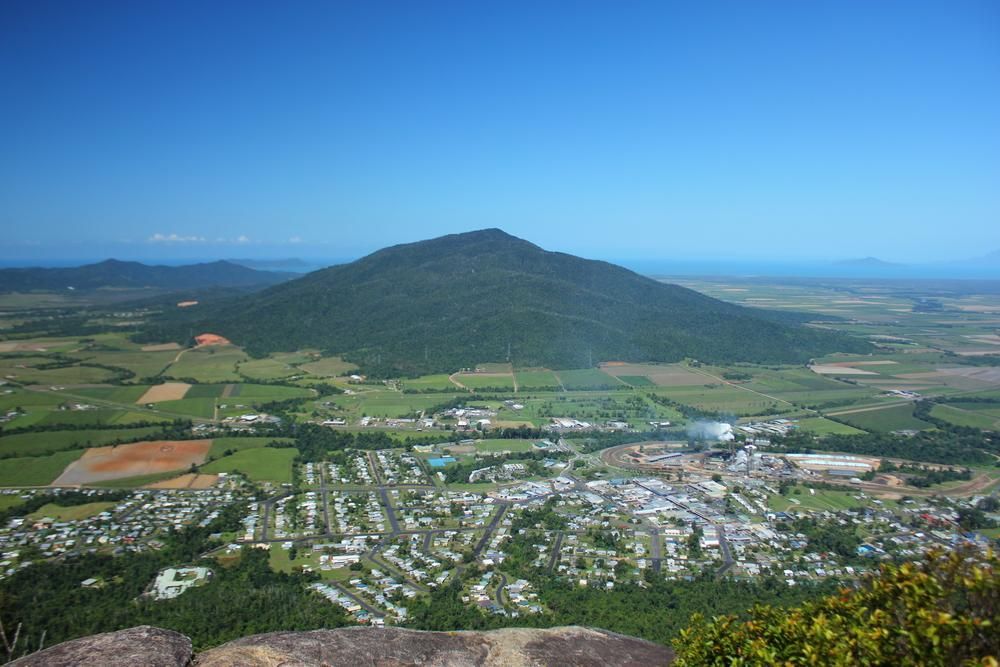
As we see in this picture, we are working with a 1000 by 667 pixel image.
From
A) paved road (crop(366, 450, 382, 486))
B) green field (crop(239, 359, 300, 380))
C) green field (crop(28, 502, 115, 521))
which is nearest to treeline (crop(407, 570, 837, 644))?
paved road (crop(366, 450, 382, 486))

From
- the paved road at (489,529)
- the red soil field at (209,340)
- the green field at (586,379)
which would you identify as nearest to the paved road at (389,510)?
the paved road at (489,529)

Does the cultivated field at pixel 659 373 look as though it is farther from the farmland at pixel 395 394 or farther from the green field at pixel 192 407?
the green field at pixel 192 407

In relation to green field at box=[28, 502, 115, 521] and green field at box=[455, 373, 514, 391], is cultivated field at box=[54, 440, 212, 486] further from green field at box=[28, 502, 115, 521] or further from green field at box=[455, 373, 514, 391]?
green field at box=[455, 373, 514, 391]

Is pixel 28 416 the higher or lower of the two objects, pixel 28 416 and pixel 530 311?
the lower

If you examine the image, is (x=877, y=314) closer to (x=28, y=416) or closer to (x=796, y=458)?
(x=796, y=458)

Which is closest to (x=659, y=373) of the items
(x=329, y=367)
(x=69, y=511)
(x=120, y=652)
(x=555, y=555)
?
(x=329, y=367)

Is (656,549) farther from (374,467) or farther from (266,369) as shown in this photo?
(266,369)

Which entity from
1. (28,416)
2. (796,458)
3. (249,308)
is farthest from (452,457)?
(249,308)
